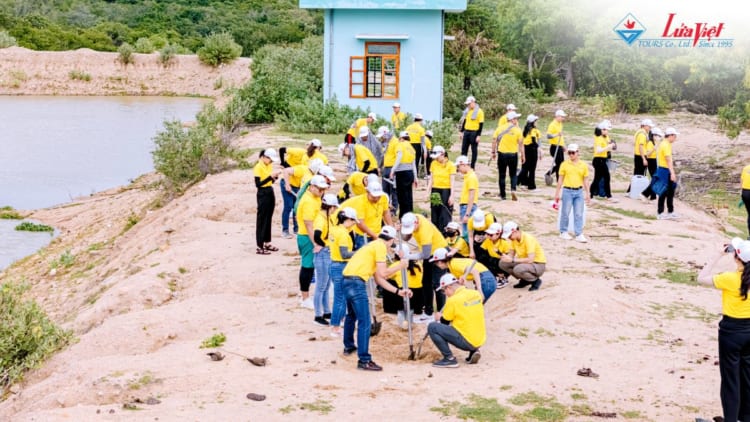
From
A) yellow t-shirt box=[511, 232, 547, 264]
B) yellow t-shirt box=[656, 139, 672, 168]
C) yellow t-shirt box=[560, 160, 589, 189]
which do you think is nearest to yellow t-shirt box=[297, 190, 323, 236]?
yellow t-shirt box=[511, 232, 547, 264]

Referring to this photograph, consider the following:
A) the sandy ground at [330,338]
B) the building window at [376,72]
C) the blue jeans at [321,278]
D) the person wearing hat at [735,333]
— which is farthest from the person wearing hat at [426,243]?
the building window at [376,72]

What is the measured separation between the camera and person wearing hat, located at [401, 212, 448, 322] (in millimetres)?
11461

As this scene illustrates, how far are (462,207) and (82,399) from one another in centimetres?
721

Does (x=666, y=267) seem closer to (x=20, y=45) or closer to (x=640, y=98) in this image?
(x=640, y=98)

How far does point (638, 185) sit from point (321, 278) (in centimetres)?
1070

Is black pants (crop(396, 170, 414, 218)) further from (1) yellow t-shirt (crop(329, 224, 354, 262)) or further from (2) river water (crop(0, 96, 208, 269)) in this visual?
(2) river water (crop(0, 96, 208, 269))

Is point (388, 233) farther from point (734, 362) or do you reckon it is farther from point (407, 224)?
point (734, 362)

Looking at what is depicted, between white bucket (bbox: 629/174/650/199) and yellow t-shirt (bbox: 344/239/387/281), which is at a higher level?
yellow t-shirt (bbox: 344/239/387/281)

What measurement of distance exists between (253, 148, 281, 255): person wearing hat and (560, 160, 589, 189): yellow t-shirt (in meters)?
4.58

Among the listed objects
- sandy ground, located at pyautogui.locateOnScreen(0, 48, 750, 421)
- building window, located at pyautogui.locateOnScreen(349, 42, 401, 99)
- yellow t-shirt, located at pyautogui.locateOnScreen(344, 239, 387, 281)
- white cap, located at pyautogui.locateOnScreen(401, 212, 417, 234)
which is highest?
building window, located at pyautogui.locateOnScreen(349, 42, 401, 99)

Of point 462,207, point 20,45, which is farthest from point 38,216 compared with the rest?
point 20,45

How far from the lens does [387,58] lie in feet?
98.8

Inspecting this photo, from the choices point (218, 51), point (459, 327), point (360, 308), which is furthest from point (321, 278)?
point (218, 51)

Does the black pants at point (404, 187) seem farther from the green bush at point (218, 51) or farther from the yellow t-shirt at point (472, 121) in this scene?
the green bush at point (218, 51)
